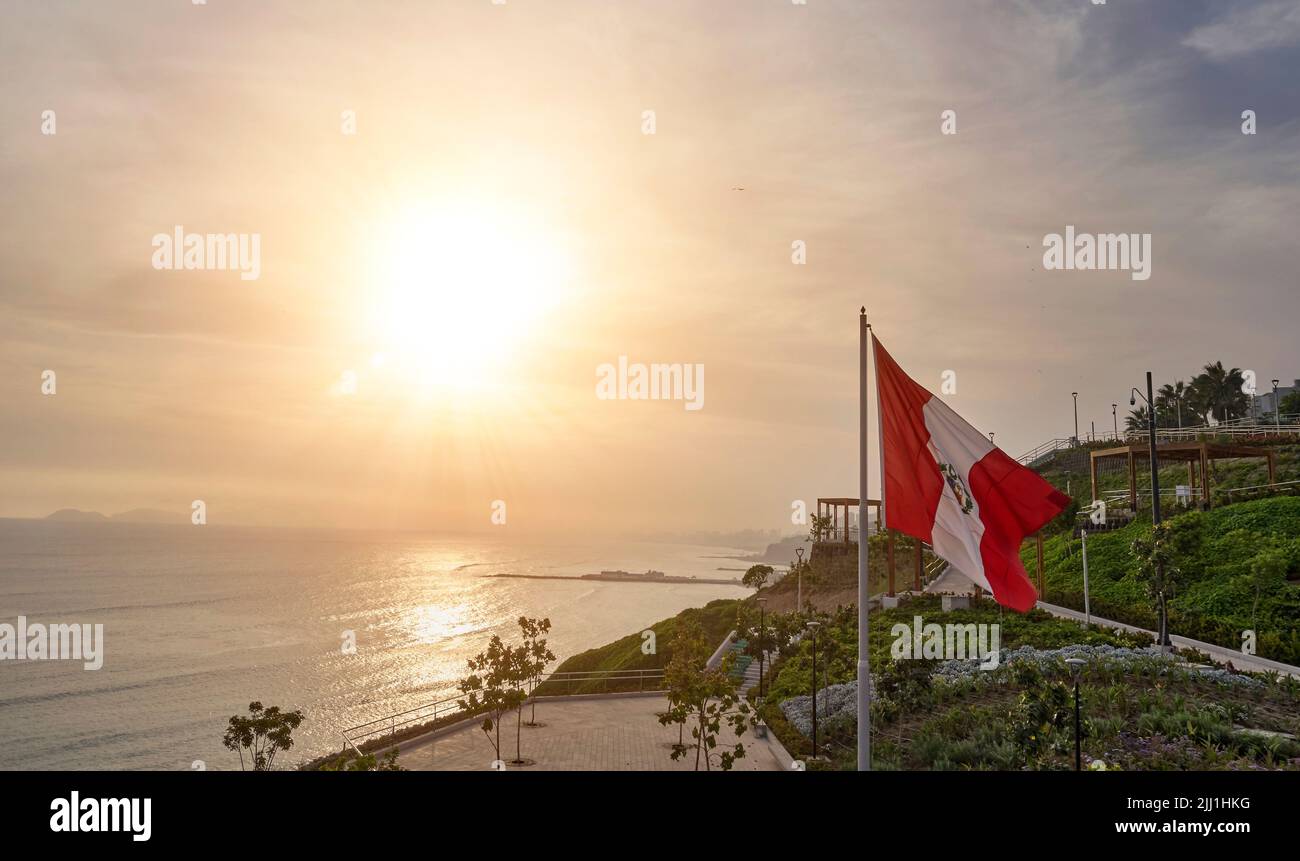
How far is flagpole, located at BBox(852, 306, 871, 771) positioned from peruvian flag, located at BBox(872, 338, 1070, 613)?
1.62 ft

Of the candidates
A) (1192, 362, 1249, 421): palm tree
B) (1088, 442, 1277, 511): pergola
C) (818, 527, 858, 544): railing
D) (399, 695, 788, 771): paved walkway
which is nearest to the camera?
(399, 695, 788, 771): paved walkway

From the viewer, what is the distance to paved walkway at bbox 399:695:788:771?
22656mm

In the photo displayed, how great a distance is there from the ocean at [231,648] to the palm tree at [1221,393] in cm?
8238

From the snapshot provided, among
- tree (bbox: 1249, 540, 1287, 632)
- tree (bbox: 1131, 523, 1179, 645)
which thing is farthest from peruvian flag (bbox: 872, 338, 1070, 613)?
tree (bbox: 1249, 540, 1287, 632)

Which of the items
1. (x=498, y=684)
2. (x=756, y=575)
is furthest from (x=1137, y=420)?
(x=498, y=684)

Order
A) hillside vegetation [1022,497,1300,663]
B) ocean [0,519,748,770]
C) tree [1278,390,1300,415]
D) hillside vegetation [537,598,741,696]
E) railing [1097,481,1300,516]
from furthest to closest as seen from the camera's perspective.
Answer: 1. tree [1278,390,1300,415]
2. ocean [0,519,748,770]
3. hillside vegetation [537,598,741,696]
4. railing [1097,481,1300,516]
5. hillside vegetation [1022,497,1300,663]

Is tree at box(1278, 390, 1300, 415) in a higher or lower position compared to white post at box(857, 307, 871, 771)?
higher

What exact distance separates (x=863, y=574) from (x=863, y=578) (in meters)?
0.06

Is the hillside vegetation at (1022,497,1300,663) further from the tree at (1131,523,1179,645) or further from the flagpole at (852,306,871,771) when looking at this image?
the flagpole at (852,306,871,771)

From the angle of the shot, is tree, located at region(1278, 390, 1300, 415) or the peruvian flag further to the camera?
tree, located at region(1278, 390, 1300, 415)

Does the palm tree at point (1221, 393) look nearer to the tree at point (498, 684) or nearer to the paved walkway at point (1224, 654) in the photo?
the paved walkway at point (1224, 654)

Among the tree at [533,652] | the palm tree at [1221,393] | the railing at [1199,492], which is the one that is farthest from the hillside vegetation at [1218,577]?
the palm tree at [1221,393]
